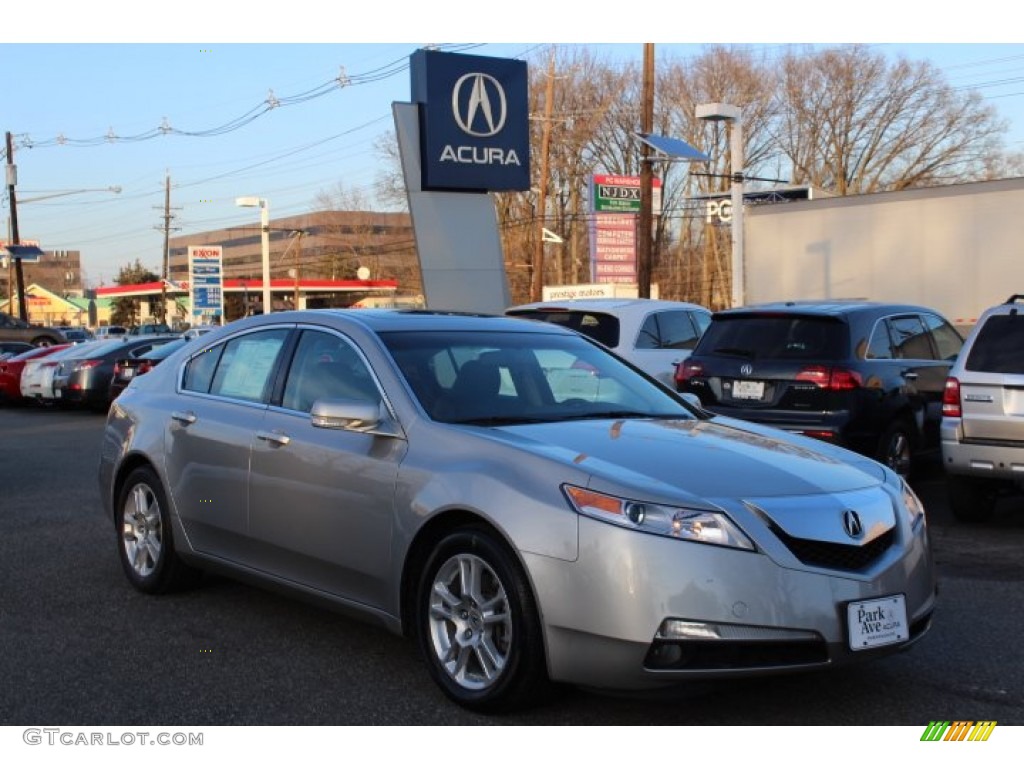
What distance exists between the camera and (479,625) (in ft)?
14.7

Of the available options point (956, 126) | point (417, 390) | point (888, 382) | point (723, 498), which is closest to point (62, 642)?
point (417, 390)

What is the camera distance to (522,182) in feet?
72.4

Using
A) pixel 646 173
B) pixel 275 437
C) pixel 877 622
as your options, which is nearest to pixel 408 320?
pixel 275 437

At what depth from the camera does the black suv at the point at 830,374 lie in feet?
31.3

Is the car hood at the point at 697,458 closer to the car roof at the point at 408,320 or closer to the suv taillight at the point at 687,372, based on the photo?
the car roof at the point at 408,320

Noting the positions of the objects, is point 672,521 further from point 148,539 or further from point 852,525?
point 148,539

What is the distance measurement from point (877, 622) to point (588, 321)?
28.5ft

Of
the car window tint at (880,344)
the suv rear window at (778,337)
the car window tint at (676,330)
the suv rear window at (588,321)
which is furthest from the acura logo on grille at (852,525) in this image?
the car window tint at (676,330)

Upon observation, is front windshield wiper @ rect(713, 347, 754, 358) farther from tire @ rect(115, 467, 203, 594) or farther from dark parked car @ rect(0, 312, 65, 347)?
dark parked car @ rect(0, 312, 65, 347)

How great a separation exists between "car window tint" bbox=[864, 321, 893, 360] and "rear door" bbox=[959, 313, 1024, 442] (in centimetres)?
147

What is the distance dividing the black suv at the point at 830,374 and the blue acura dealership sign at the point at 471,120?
11806 mm

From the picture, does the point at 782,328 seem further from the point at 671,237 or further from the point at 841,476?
the point at 671,237

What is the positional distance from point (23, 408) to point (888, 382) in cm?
1906

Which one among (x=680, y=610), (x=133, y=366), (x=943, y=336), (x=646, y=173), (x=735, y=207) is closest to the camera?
(x=680, y=610)
